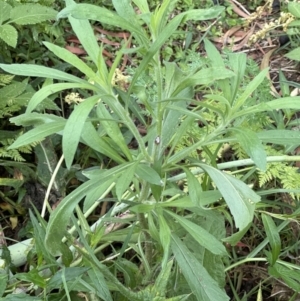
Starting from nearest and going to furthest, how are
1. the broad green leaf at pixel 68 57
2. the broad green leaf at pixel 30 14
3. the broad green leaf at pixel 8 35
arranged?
the broad green leaf at pixel 68 57
the broad green leaf at pixel 8 35
the broad green leaf at pixel 30 14

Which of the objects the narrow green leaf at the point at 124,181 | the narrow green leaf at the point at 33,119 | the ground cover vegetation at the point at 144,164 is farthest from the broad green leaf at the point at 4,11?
the narrow green leaf at the point at 124,181

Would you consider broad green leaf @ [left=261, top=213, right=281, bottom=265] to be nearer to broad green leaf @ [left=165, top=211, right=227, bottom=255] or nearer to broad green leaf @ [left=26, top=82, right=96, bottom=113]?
broad green leaf @ [left=165, top=211, right=227, bottom=255]

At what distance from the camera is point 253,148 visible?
1068 mm

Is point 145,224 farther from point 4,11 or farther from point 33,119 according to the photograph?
point 4,11

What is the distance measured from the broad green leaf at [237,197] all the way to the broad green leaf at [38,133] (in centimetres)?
38

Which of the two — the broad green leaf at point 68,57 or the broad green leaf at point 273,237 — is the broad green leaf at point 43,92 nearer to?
the broad green leaf at point 68,57

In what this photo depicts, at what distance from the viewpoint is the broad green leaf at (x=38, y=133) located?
1104 millimetres

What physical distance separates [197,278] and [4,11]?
131cm

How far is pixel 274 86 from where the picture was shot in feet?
7.55

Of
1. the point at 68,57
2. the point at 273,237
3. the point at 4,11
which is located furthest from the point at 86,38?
the point at 4,11

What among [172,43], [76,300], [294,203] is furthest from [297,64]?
[76,300]

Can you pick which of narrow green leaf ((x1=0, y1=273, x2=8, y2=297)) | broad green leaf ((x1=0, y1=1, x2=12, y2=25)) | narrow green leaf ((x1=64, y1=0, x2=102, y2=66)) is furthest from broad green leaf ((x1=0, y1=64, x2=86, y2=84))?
broad green leaf ((x1=0, y1=1, x2=12, y2=25))

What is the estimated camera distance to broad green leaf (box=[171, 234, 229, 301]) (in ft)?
4.03

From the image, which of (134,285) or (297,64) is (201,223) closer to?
(134,285)
